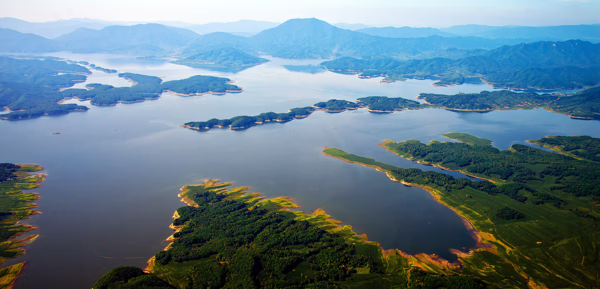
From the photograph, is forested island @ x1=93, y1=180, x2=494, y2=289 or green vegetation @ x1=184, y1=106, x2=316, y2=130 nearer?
forested island @ x1=93, y1=180, x2=494, y2=289

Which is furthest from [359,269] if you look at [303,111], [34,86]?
[34,86]

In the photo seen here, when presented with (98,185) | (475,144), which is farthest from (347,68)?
(98,185)

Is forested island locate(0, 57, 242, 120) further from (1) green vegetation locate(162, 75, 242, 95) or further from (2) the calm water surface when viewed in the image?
(2) the calm water surface

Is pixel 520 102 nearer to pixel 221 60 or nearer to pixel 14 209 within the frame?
pixel 14 209

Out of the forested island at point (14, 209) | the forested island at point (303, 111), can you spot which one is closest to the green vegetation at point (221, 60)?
the forested island at point (303, 111)

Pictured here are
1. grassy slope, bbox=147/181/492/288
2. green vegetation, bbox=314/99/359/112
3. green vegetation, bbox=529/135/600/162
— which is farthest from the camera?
green vegetation, bbox=314/99/359/112

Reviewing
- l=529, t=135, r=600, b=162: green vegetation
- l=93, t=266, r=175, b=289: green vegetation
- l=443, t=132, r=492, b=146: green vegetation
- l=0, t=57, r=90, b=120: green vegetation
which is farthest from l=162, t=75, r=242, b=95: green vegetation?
l=93, t=266, r=175, b=289: green vegetation

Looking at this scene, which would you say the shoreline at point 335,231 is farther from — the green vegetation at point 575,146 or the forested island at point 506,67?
the forested island at point 506,67
